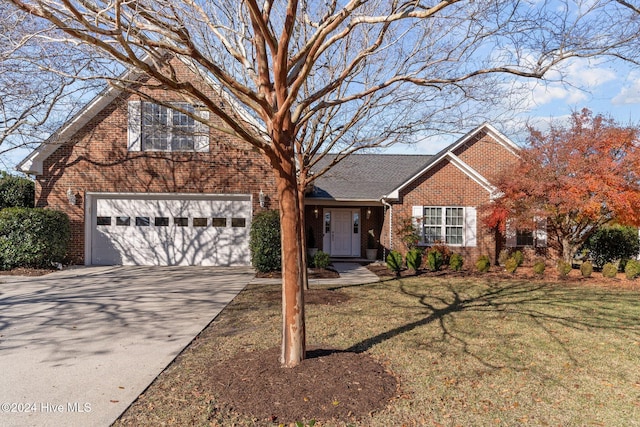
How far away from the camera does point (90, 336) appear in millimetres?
6332

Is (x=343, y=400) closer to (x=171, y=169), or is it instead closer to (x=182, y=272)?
(x=182, y=272)

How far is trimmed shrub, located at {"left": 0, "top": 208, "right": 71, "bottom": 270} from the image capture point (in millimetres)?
12664

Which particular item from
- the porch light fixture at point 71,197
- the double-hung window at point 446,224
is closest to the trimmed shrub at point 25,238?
the porch light fixture at point 71,197

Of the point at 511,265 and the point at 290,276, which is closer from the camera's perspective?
the point at 290,276

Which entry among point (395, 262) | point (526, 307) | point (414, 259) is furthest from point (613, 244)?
point (526, 307)

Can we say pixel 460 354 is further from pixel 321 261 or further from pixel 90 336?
pixel 321 261

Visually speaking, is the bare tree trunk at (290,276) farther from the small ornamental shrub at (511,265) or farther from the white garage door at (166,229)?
A: the small ornamental shrub at (511,265)

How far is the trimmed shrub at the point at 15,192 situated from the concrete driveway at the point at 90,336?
7.07m

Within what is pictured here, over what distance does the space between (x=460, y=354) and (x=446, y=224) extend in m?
10.4

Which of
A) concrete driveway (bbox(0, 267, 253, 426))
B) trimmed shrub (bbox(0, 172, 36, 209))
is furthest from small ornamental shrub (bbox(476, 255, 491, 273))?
trimmed shrub (bbox(0, 172, 36, 209))

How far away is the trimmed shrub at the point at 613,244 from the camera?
15.6m

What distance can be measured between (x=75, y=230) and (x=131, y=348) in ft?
32.9

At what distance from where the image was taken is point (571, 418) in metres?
3.91

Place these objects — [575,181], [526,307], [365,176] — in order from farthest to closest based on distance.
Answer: [365,176] → [575,181] → [526,307]
